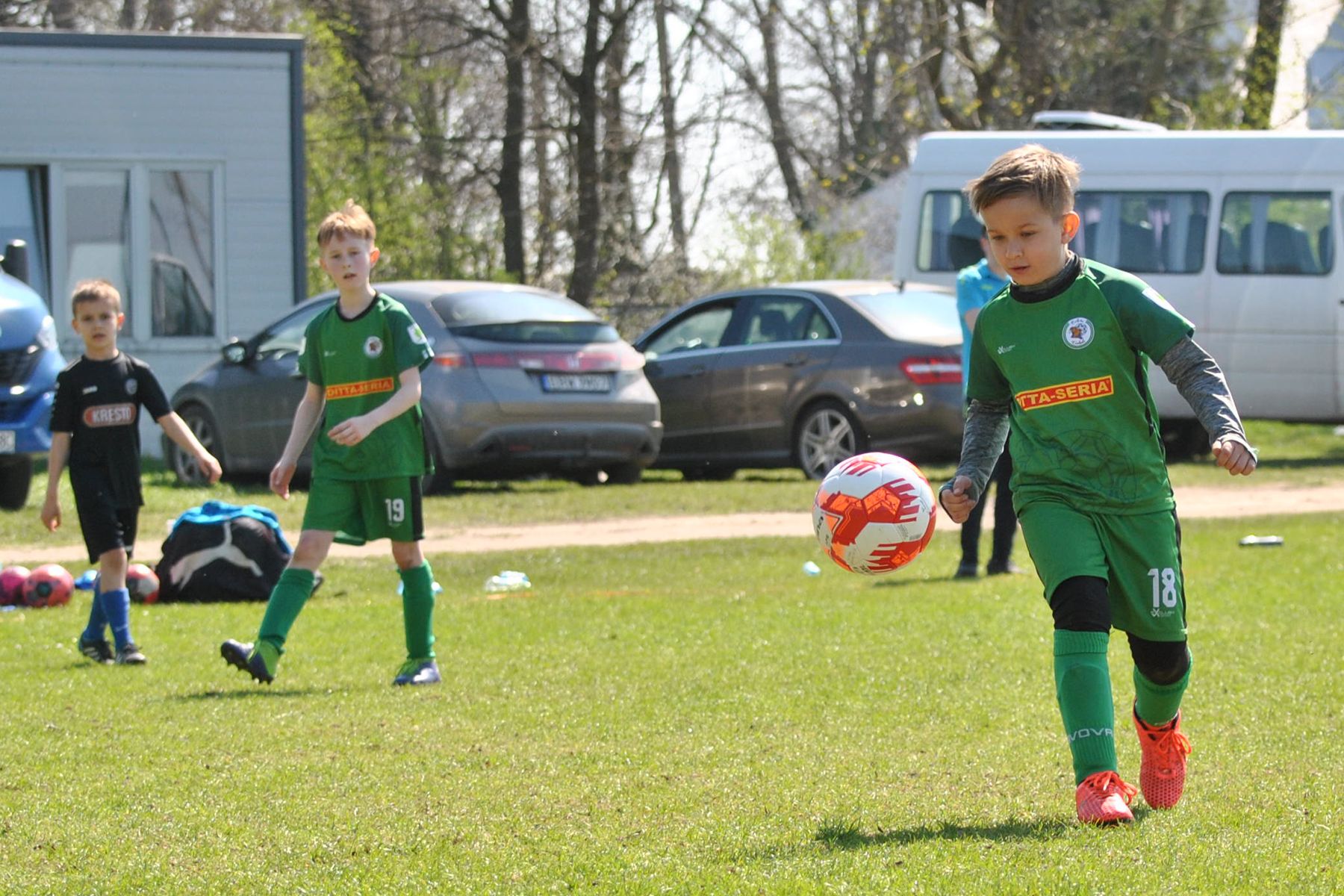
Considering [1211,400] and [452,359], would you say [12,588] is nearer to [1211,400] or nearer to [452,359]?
[452,359]

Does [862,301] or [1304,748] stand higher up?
[862,301]

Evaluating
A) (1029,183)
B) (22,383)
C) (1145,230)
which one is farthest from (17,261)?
(1029,183)

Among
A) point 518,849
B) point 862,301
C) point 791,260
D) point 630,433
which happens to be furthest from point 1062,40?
point 518,849

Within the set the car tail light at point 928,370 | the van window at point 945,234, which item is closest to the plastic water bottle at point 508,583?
the car tail light at point 928,370

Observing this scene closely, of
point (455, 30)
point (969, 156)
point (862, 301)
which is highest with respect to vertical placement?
point (455, 30)

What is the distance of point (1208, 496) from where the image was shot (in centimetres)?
1534

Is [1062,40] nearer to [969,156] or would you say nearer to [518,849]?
[969,156]

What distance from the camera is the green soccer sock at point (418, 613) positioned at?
7.30 metres

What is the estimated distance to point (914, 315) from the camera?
622 inches

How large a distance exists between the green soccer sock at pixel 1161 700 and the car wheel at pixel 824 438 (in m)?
10.6

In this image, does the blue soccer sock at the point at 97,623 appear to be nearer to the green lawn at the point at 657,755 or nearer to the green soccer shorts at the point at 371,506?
the green lawn at the point at 657,755

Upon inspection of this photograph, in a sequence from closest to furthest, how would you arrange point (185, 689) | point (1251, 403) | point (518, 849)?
point (518, 849), point (185, 689), point (1251, 403)

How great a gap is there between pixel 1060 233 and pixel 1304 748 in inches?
75.5

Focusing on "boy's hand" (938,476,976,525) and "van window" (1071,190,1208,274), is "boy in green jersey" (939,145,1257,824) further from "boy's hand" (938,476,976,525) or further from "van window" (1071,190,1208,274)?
"van window" (1071,190,1208,274)
